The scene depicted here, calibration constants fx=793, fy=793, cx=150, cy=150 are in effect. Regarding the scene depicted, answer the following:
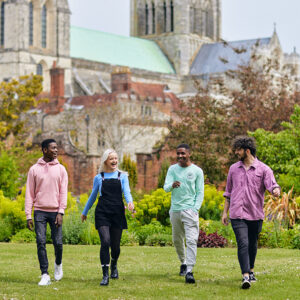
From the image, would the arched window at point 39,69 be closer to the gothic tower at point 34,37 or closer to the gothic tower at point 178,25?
the gothic tower at point 34,37

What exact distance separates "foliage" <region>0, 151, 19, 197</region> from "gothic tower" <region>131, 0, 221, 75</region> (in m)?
78.0

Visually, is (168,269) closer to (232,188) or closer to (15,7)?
(232,188)

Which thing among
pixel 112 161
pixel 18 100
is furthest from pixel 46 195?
pixel 18 100

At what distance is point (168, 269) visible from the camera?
36.9ft

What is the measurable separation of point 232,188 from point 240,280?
1232 millimetres

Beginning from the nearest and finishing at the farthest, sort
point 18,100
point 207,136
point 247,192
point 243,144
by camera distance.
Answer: point 247,192 < point 243,144 < point 207,136 < point 18,100

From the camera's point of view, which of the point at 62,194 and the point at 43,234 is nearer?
the point at 43,234

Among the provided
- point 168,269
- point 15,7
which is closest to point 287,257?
point 168,269

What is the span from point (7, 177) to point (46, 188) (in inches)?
428

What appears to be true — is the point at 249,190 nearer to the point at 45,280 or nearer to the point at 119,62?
the point at 45,280

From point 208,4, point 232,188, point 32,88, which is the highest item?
point 208,4

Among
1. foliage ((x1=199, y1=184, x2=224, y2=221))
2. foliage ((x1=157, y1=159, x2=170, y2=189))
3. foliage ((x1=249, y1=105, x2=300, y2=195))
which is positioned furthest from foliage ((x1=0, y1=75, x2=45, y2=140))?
foliage ((x1=199, y1=184, x2=224, y2=221))

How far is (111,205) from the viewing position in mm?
10086

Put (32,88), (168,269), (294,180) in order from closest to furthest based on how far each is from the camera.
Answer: (168,269) < (294,180) < (32,88)
